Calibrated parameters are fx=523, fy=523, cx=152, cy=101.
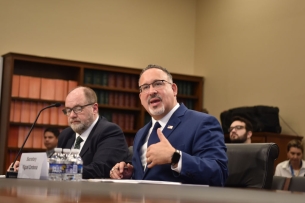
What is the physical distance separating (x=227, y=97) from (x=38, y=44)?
3092 mm

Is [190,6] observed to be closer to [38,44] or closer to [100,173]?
[38,44]

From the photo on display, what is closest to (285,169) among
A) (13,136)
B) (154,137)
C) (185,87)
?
(185,87)

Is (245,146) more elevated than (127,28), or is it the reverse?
(127,28)

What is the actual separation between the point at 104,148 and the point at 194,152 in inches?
34.6

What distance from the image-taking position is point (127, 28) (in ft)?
28.6

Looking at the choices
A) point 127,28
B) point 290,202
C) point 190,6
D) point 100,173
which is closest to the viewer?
point 290,202

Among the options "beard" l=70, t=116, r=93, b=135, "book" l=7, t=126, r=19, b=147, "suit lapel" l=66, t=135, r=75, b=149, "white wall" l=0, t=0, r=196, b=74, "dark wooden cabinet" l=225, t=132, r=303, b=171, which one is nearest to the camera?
"beard" l=70, t=116, r=93, b=135

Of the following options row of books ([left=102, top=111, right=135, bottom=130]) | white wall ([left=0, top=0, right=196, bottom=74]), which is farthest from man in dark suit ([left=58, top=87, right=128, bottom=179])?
white wall ([left=0, top=0, right=196, bottom=74])

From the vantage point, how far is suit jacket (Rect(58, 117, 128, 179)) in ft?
10.8

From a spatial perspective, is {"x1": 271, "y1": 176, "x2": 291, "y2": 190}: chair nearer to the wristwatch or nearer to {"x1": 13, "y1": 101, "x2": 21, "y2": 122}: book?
the wristwatch

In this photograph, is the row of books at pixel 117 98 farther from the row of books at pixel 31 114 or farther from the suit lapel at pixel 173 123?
the suit lapel at pixel 173 123

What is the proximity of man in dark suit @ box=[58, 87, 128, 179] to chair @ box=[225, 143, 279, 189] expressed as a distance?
30.4 inches

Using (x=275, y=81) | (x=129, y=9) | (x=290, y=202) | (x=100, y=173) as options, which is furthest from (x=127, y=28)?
(x=290, y=202)

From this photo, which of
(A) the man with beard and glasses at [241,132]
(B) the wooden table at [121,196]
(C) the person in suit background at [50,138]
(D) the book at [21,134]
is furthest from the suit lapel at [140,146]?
(D) the book at [21,134]
